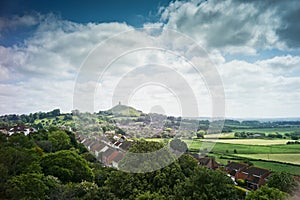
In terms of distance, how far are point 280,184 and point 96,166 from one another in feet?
55.7

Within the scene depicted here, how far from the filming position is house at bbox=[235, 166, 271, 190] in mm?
25511

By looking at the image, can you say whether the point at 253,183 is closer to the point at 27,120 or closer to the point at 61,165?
the point at 61,165

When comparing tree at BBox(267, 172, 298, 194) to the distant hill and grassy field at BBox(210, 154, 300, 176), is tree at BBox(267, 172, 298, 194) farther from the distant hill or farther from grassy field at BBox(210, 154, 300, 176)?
the distant hill

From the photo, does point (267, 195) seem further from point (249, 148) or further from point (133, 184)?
point (249, 148)

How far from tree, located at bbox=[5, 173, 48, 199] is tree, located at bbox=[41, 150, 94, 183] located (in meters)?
4.43

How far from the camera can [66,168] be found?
1905cm

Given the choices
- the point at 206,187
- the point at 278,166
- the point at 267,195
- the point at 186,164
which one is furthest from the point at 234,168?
the point at 206,187

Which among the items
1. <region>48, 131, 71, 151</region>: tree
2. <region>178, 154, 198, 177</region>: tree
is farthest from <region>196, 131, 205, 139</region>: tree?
<region>48, 131, 71, 151</region>: tree

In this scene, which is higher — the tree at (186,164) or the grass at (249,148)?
the tree at (186,164)

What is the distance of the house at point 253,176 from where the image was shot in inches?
1004

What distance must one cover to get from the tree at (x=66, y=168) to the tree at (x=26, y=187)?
14.5ft

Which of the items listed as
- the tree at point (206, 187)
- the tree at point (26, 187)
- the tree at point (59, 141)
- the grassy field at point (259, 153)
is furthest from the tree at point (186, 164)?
the tree at point (59, 141)

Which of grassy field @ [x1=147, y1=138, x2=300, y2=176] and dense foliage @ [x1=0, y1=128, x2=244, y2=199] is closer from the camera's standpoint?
dense foliage @ [x1=0, y1=128, x2=244, y2=199]

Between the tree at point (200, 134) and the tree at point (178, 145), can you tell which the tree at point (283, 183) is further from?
the tree at point (200, 134)
